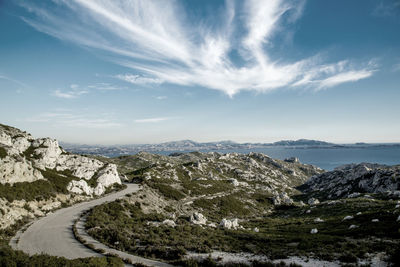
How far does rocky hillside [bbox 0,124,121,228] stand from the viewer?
3209 cm

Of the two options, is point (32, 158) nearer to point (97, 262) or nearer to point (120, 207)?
point (120, 207)

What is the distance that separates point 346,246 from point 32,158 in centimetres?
6826

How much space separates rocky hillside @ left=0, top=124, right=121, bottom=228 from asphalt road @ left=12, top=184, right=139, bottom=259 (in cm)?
375

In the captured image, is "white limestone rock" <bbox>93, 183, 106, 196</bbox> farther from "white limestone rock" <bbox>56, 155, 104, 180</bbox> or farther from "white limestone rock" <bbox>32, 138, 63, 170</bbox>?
"white limestone rock" <bbox>32, 138, 63, 170</bbox>

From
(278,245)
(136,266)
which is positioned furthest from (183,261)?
(278,245)

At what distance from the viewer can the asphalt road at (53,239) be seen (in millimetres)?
19750

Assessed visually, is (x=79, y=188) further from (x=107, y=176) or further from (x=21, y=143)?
(x=21, y=143)

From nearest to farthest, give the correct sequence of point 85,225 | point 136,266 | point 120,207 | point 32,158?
1. point 136,266
2. point 85,225
3. point 120,207
4. point 32,158

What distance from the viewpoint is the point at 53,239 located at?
23.1 m

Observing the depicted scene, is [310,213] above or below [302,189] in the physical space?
above

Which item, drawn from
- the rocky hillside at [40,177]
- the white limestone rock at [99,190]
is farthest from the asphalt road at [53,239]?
the white limestone rock at [99,190]

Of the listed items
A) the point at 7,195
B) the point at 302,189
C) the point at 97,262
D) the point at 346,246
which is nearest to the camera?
the point at 97,262

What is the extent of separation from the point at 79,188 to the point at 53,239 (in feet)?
95.8

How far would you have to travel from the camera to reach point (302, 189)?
6624 inches
